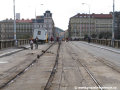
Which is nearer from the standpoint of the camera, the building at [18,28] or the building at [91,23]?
the building at [18,28]

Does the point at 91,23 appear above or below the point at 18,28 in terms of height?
above

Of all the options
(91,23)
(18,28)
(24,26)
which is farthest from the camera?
(91,23)

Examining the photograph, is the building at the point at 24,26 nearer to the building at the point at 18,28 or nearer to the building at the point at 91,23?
the building at the point at 18,28

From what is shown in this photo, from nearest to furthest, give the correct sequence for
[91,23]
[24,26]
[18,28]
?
[18,28] → [24,26] → [91,23]

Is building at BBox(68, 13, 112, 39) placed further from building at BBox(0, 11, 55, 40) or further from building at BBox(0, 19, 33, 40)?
building at BBox(0, 19, 33, 40)

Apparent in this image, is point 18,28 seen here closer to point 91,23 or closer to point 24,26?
point 24,26

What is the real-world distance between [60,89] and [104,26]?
17000cm

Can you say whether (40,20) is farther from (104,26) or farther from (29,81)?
(29,81)

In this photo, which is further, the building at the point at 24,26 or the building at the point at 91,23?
the building at the point at 91,23

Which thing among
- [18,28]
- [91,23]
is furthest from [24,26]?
[91,23]

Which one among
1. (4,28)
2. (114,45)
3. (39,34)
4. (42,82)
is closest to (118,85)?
(42,82)

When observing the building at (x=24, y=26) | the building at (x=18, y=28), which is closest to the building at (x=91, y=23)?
the building at (x=24, y=26)

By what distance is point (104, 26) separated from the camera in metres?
175

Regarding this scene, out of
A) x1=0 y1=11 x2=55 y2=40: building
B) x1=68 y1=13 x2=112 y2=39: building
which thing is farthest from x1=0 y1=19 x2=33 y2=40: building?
x1=68 y1=13 x2=112 y2=39: building
